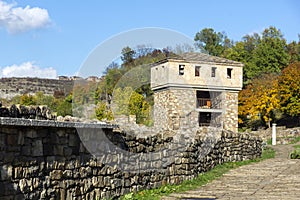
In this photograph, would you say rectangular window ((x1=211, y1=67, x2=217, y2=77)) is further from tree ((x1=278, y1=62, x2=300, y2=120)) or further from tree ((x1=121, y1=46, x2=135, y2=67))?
tree ((x1=121, y1=46, x2=135, y2=67))

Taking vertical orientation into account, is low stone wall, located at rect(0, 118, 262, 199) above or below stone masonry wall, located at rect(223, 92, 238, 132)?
below

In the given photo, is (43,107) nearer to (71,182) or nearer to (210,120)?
(71,182)

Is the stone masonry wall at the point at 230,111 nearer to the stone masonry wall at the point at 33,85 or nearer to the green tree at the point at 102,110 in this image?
the stone masonry wall at the point at 33,85

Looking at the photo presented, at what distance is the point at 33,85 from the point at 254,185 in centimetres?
3650

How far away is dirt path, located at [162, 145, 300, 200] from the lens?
29.3 feet

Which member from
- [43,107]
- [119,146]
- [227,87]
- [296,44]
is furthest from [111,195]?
[296,44]

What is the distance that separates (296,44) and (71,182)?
51.6m

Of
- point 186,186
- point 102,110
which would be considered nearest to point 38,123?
point 186,186

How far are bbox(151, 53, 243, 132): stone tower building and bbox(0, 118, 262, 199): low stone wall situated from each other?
17875 millimetres

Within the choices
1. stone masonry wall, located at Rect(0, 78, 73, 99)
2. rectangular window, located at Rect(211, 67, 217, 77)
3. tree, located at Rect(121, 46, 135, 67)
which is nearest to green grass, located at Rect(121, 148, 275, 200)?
tree, located at Rect(121, 46, 135, 67)

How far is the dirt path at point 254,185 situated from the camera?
29.3 feet

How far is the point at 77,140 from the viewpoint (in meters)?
6.96

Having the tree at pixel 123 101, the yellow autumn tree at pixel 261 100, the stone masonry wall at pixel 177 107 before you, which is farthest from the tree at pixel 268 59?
the tree at pixel 123 101

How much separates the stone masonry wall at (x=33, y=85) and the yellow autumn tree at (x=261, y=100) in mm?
15106
